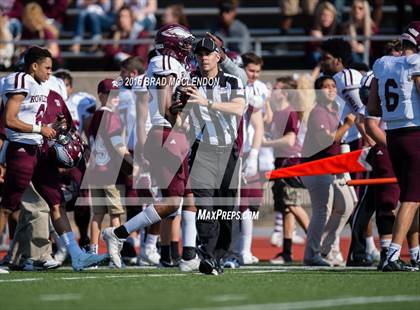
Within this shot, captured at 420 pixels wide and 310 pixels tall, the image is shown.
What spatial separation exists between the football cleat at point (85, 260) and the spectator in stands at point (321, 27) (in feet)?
24.4

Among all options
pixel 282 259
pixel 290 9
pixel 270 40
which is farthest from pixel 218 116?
pixel 290 9

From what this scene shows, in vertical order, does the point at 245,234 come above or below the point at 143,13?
below

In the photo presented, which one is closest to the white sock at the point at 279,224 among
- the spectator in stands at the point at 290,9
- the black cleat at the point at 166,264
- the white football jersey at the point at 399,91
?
the black cleat at the point at 166,264

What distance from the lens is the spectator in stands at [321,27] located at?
1664 cm

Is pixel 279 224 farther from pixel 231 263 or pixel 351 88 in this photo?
pixel 231 263

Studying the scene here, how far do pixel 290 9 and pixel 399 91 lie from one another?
353 inches

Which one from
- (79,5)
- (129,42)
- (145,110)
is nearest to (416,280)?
(145,110)

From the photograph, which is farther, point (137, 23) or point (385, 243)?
point (137, 23)

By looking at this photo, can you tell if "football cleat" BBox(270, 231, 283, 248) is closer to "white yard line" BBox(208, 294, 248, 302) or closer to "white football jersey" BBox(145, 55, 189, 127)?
"white football jersey" BBox(145, 55, 189, 127)

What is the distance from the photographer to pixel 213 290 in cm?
784

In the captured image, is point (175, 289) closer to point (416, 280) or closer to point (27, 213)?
point (416, 280)

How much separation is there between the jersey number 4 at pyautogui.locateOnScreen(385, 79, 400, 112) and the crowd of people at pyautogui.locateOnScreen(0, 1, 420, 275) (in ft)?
0.03

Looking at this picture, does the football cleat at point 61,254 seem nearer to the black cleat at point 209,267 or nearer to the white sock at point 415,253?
the black cleat at point 209,267

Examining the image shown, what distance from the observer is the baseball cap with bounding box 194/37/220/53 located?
9.31m
